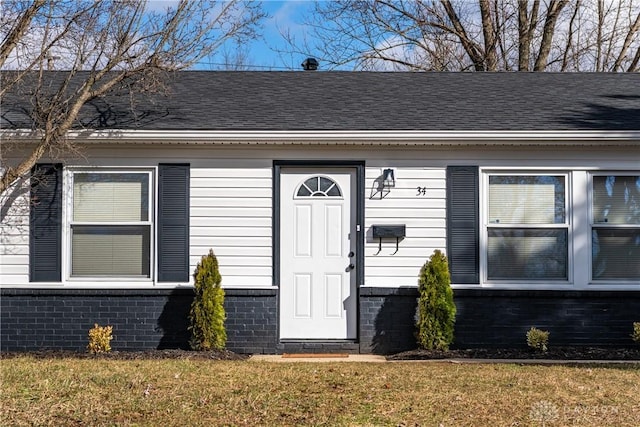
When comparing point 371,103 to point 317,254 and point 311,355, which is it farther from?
point 311,355

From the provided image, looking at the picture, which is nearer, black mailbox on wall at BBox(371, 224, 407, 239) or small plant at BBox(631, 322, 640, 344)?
small plant at BBox(631, 322, 640, 344)

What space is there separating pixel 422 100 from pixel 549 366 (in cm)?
425

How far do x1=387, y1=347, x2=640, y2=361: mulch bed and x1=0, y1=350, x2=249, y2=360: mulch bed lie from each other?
197cm

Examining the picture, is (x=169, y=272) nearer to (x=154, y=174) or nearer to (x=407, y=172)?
(x=154, y=174)

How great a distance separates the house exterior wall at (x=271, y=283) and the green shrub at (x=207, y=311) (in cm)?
27

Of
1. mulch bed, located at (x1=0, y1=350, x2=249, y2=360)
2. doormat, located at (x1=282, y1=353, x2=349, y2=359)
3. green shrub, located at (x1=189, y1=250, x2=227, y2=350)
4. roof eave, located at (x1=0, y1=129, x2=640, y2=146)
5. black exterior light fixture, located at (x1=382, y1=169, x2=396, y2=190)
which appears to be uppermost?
roof eave, located at (x1=0, y1=129, x2=640, y2=146)

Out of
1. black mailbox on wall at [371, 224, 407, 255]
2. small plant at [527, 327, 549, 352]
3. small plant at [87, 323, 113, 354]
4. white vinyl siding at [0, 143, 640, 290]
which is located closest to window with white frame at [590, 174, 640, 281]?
white vinyl siding at [0, 143, 640, 290]

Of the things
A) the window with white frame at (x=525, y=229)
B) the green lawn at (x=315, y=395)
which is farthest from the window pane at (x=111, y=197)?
the window with white frame at (x=525, y=229)

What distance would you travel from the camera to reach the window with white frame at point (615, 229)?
9312 millimetres

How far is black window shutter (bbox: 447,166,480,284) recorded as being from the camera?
9250 mm

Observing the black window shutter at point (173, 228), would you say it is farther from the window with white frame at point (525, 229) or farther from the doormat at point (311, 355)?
the window with white frame at point (525, 229)

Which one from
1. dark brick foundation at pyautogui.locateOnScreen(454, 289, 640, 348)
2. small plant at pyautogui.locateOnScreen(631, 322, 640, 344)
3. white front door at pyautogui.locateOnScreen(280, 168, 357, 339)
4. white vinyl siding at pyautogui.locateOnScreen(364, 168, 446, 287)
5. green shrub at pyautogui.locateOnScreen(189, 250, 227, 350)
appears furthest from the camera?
white front door at pyautogui.locateOnScreen(280, 168, 357, 339)

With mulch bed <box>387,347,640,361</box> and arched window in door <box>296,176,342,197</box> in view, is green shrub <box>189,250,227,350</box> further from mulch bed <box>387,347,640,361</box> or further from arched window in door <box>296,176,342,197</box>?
mulch bed <box>387,347,640,361</box>

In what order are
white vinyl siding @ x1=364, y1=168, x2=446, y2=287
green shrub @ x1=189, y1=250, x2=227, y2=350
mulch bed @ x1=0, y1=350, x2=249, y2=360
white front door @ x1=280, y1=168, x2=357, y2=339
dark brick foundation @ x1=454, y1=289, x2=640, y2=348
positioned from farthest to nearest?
white front door @ x1=280, y1=168, x2=357, y2=339, white vinyl siding @ x1=364, y1=168, x2=446, y2=287, dark brick foundation @ x1=454, y1=289, x2=640, y2=348, green shrub @ x1=189, y1=250, x2=227, y2=350, mulch bed @ x1=0, y1=350, x2=249, y2=360
